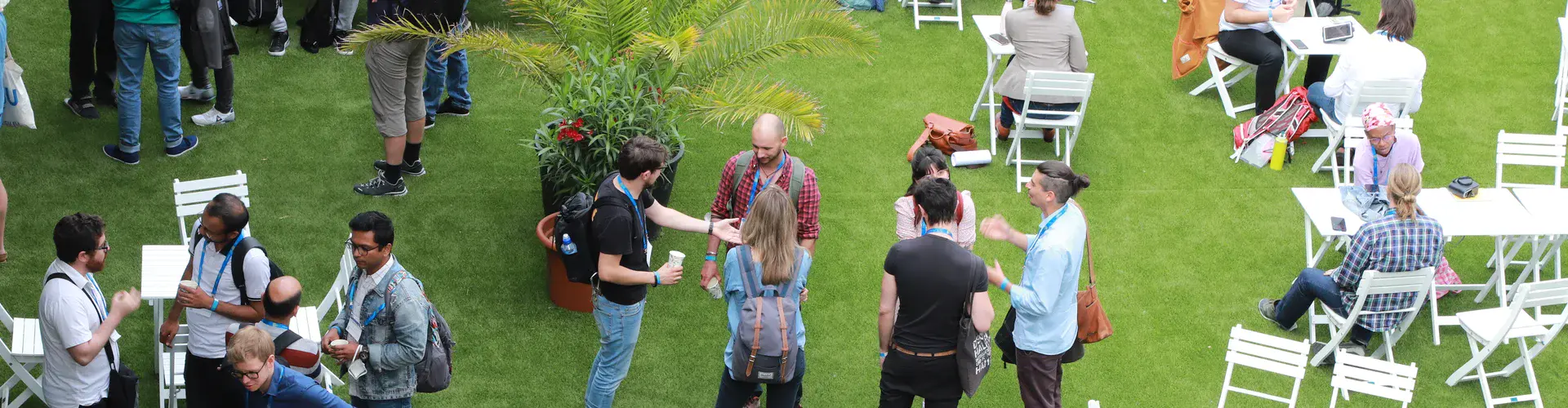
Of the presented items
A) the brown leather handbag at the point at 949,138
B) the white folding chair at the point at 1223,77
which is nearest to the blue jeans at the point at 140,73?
the brown leather handbag at the point at 949,138

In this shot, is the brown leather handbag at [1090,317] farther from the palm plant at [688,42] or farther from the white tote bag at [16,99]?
the white tote bag at [16,99]

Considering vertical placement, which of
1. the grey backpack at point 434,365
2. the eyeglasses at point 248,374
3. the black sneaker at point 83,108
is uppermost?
the eyeglasses at point 248,374

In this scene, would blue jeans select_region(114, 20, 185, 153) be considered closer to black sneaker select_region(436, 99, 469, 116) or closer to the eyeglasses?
black sneaker select_region(436, 99, 469, 116)

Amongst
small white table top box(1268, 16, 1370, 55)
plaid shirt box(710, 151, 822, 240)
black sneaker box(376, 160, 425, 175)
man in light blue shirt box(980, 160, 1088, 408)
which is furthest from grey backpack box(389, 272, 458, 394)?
small white table top box(1268, 16, 1370, 55)

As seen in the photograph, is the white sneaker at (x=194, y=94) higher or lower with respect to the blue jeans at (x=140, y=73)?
lower

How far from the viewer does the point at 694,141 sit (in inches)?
348

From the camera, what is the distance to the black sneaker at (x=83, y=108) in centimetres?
835

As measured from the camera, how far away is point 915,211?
5.49 m

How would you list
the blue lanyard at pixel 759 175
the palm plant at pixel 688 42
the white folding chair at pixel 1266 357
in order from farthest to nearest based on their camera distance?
the palm plant at pixel 688 42, the white folding chair at pixel 1266 357, the blue lanyard at pixel 759 175

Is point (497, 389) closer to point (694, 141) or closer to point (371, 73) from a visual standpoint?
point (371, 73)

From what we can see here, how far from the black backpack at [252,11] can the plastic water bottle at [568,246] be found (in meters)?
3.95

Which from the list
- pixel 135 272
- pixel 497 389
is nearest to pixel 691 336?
pixel 497 389

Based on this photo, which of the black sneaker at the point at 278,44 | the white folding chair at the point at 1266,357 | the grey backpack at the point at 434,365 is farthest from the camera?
the black sneaker at the point at 278,44

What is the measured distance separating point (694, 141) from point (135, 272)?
3.58 metres
